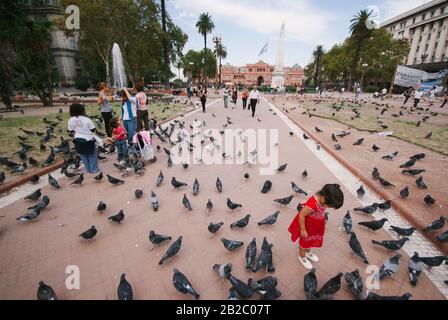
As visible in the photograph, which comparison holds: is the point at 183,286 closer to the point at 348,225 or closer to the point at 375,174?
the point at 348,225

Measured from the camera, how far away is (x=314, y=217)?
269 cm

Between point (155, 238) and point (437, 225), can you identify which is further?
point (437, 225)

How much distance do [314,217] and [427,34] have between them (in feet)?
260

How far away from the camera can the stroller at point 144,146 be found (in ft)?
20.4

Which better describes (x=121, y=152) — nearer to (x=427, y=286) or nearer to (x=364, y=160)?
(x=427, y=286)

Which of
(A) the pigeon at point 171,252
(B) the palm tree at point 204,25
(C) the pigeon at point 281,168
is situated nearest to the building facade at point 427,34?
(B) the palm tree at point 204,25

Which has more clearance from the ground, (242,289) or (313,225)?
(313,225)

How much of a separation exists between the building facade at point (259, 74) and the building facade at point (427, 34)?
168 feet

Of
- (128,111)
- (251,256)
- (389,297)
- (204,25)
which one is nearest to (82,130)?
(128,111)

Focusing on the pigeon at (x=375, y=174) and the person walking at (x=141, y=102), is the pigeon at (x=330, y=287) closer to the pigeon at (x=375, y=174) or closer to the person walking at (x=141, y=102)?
the pigeon at (x=375, y=174)

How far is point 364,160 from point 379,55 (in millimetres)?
58806

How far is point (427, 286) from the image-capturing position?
8.84 feet

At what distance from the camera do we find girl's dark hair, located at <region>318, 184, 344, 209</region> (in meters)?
2.36

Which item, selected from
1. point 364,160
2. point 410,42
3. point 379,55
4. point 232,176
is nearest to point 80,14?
point 232,176
